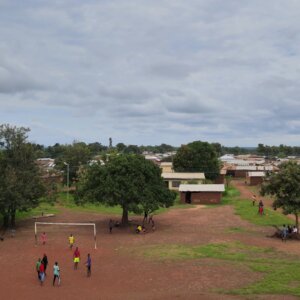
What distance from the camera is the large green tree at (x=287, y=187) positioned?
3691 cm

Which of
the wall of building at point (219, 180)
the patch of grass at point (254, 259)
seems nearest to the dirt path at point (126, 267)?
the patch of grass at point (254, 259)

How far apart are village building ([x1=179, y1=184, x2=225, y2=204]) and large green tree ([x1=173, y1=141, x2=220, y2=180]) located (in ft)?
75.1

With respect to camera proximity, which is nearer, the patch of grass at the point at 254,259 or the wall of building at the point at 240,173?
the patch of grass at the point at 254,259

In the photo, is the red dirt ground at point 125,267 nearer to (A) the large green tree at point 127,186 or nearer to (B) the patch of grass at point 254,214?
(B) the patch of grass at point 254,214

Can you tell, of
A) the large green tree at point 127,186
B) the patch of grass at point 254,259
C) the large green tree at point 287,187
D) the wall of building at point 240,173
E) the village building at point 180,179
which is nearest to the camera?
the patch of grass at point 254,259

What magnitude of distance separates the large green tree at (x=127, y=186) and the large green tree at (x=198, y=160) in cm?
4247

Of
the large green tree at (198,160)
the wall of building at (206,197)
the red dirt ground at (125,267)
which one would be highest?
the large green tree at (198,160)

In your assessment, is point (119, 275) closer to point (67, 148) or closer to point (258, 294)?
point (258, 294)

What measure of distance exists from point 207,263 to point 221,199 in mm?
36279

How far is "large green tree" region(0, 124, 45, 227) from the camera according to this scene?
40219 mm

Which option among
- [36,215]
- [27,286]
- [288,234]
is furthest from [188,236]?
[36,215]

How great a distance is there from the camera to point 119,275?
1003 inches

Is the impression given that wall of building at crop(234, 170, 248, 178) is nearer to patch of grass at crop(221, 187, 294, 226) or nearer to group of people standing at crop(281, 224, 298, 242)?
patch of grass at crop(221, 187, 294, 226)

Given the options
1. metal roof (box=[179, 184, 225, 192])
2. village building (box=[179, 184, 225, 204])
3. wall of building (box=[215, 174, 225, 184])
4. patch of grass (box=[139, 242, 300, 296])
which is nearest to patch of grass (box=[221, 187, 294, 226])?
village building (box=[179, 184, 225, 204])
